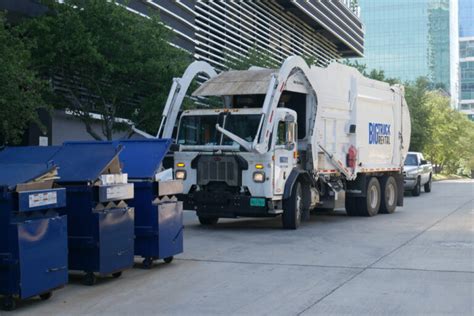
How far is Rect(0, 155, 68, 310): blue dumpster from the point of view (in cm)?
680

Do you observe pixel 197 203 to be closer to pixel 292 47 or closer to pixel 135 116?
pixel 135 116

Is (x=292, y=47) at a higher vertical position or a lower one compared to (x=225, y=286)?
higher

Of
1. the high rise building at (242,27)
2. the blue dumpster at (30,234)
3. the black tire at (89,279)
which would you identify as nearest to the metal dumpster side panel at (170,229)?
the black tire at (89,279)

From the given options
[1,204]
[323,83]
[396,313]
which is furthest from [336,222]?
[1,204]

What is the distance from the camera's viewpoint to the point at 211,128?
14188 mm

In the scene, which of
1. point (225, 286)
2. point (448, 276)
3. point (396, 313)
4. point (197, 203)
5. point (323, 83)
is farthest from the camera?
point (323, 83)

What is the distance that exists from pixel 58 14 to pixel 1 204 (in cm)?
1065

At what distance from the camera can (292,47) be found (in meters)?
41.9

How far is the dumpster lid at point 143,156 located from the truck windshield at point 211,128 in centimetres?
416

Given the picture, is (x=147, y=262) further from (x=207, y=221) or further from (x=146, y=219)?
(x=207, y=221)

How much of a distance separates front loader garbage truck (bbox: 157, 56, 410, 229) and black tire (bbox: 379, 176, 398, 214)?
1578 mm

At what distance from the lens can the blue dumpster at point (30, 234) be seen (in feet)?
22.3

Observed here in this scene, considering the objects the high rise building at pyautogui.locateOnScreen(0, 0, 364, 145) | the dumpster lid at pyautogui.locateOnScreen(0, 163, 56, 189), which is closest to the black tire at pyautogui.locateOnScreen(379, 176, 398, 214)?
the high rise building at pyautogui.locateOnScreen(0, 0, 364, 145)

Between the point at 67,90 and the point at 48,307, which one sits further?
the point at 67,90
